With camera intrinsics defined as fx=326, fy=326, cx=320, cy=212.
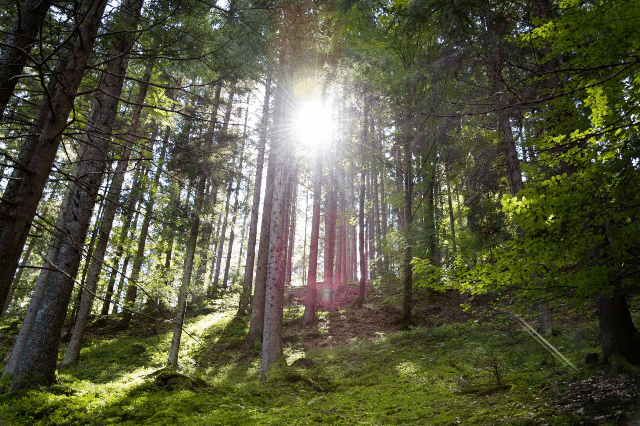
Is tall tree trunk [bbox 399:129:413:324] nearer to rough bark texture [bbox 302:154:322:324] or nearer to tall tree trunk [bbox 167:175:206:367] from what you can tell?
rough bark texture [bbox 302:154:322:324]

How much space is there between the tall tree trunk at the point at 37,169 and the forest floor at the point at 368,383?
113 centimetres

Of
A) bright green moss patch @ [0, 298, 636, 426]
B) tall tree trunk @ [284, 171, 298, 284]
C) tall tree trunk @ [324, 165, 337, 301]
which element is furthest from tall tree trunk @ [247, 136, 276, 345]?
tall tree trunk @ [284, 171, 298, 284]

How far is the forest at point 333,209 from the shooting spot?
3.36 m

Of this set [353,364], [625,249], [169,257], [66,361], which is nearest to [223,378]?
[353,364]

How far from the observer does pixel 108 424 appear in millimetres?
4352

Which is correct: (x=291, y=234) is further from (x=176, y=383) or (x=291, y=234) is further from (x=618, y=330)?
(x=618, y=330)

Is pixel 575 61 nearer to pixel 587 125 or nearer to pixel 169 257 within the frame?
pixel 587 125

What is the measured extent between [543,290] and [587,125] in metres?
2.41

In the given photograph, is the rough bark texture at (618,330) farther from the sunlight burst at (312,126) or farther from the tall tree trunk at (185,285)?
the tall tree trunk at (185,285)

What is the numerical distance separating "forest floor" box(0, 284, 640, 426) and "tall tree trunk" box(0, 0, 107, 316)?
1130 millimetres

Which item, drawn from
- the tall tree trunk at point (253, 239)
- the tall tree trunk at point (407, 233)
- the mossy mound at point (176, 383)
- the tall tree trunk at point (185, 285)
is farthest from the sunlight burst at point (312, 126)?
the mossy mound at point (176, 383)

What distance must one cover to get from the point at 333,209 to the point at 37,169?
15675 mm

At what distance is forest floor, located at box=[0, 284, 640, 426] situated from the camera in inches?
163

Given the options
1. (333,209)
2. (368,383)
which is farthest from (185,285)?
(333,209)
